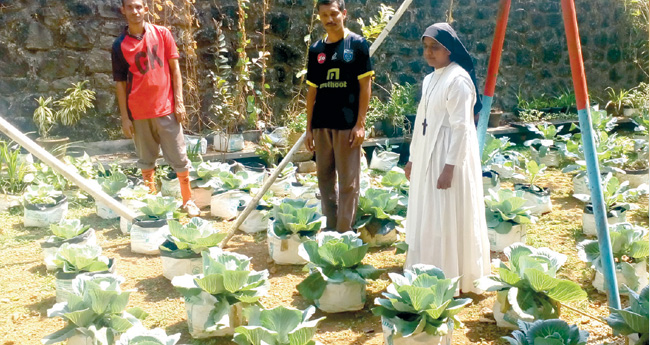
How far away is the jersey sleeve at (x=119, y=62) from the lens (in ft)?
16.2

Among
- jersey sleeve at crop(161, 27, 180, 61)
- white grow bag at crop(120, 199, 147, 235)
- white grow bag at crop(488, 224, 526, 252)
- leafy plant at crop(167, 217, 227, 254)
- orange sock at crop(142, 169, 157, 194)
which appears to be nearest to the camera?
leafy plant at crop(167, 217, 227, 254)

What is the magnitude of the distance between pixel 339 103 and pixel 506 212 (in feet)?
4.51

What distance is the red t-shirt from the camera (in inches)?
194

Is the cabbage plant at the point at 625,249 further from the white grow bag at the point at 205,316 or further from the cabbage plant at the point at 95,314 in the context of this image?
the cabbage plant at the point at 95,314

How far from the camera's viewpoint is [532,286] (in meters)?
3.03

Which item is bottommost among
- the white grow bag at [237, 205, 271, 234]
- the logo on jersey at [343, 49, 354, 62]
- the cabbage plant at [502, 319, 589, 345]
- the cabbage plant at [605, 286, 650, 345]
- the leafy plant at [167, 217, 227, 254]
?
the white grow bag at [237, 205, 271, 234]

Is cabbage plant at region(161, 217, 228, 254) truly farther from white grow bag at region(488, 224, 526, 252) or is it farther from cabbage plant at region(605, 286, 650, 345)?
cabbage plant at region(605, 286, 650, 345)

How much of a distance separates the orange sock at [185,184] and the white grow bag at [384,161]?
217cm

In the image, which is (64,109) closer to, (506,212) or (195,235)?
(195,235)

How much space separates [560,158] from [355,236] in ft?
14.4

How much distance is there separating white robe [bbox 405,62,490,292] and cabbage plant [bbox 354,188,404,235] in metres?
0.81

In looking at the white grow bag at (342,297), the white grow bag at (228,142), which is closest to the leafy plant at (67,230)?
the white grow bag at (342,297)

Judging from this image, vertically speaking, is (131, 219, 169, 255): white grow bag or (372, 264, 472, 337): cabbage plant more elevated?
(372, 264, 472, 337): cabbage plant

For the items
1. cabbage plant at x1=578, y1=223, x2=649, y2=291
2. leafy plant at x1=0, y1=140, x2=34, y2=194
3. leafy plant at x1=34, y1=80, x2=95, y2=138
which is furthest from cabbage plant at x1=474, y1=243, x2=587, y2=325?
leafy plant at x1=34, y1=80, x2=95, y2=138
